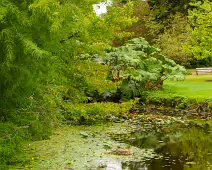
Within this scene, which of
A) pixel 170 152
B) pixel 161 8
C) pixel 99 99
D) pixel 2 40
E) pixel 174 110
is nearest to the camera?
pixel 2 40

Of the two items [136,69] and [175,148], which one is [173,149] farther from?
[136,69]

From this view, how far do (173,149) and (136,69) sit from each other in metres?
10.1

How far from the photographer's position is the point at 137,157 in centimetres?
1034

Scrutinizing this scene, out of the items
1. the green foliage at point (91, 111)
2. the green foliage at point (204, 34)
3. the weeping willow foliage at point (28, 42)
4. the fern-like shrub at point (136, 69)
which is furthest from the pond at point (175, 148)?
the green foliage at point (204, 34)

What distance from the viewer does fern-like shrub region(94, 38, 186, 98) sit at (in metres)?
20.2

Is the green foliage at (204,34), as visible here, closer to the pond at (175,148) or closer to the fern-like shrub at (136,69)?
the fern-like shrub at (136,69)

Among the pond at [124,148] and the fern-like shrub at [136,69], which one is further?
the fern-like shrub at [136,69]

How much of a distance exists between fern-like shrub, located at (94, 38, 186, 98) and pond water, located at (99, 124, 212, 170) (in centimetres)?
617

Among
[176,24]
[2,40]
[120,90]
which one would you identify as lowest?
[120,90]

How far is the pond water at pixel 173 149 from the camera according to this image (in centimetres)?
955

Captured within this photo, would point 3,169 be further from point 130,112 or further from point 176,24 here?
point 176,24

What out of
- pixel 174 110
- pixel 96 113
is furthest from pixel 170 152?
pixel 174 110

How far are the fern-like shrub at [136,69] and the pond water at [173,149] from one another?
6.17 metres

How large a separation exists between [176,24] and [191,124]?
21443 millimetres
